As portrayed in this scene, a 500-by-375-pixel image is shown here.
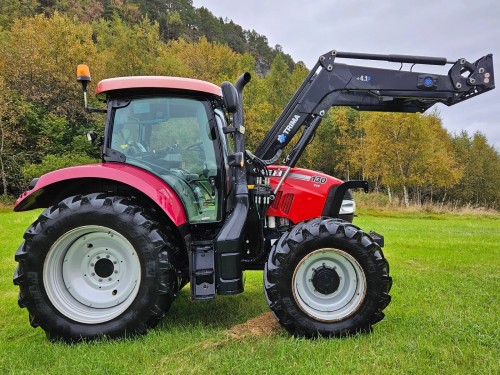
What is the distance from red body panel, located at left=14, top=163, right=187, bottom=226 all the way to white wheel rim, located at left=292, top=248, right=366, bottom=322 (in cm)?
118

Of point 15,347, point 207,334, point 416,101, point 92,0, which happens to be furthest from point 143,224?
point 92,0

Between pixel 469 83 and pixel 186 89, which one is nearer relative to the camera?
pixel 186 89

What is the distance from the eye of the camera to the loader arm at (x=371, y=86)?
4.22 metres

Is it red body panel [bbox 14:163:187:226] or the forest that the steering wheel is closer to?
red body panel [bbox 14:163:187:226]

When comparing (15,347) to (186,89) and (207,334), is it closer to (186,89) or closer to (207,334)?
(207,334)

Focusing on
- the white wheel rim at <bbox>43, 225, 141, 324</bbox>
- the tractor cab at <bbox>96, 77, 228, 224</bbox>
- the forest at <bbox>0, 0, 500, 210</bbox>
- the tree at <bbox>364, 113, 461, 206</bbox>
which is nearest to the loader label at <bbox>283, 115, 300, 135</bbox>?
the tractor cab at <bbox>96, 77, 228, 224</bbox>

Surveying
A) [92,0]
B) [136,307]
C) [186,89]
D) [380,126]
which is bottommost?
[136,307]

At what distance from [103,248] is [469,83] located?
4.13 metres

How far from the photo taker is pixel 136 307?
3.31 metres

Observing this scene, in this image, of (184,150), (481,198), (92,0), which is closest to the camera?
(184,150)

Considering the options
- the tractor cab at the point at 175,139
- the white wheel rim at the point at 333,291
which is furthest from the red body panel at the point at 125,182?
the white wheel rim at the point at 333,291

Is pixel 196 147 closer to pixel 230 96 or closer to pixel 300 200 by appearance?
pixel 230 96

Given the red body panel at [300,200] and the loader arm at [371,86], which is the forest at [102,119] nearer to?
the loader arm at [371,86]

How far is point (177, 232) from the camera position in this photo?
3760 mm
